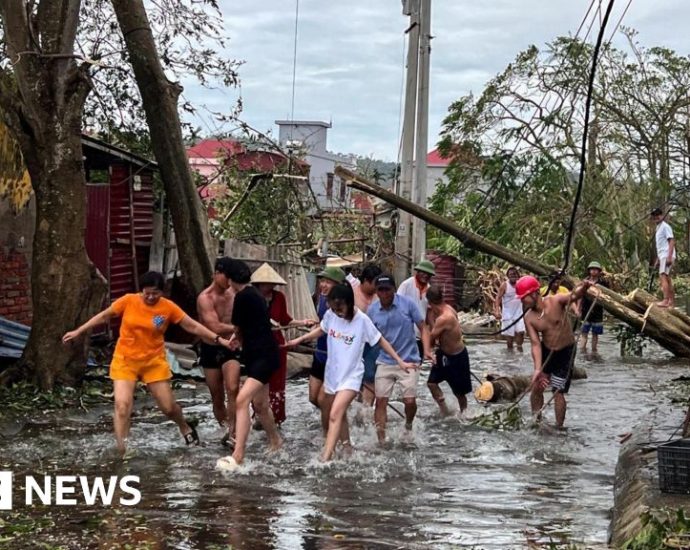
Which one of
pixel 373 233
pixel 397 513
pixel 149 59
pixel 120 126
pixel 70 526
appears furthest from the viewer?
pixel 373 233

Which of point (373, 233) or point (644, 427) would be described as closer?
point (644, 427)

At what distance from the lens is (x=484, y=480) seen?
32.3 ft

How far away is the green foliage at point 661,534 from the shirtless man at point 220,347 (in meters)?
5.11

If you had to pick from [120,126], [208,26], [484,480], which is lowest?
[484,480]

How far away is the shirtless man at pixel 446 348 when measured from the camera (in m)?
12.7

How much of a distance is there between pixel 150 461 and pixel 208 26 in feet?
24.9

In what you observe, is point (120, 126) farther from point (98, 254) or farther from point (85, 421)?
point (85, 421)

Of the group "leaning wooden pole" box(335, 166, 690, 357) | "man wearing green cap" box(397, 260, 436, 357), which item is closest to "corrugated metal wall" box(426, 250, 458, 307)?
"man wearing green cap" box(397, 260, 436, 357)

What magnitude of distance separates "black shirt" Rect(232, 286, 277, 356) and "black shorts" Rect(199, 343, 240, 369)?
86cm

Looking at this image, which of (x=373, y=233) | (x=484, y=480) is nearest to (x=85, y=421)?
(x=484, y=480)

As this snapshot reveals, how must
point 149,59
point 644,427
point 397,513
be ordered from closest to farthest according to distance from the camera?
point 397,513 → point 644,427 → point 149,59

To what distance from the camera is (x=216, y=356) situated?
11094 millimetres

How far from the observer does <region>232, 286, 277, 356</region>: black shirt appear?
395 inches

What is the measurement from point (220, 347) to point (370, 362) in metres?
1.62
